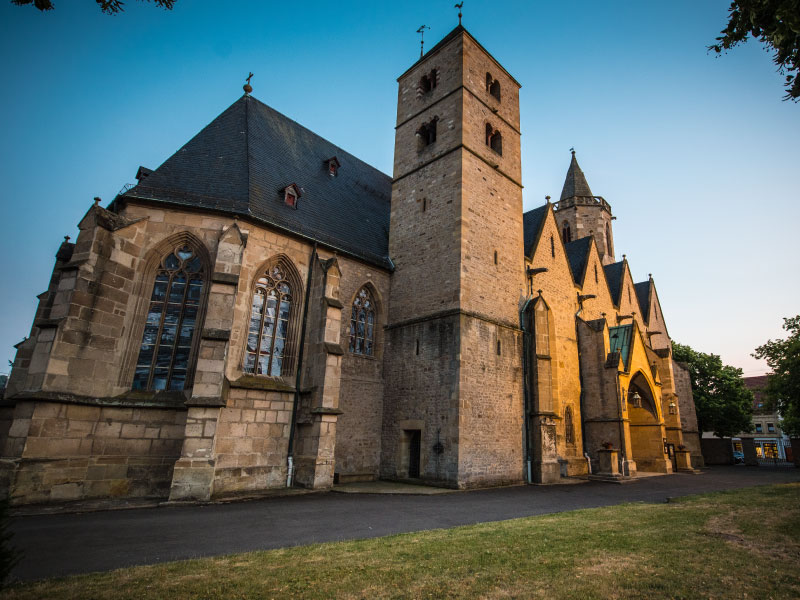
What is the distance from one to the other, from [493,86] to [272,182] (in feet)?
37.8

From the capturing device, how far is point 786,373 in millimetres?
23109

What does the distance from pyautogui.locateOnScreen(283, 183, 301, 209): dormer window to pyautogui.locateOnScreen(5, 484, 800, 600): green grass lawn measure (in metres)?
12.1

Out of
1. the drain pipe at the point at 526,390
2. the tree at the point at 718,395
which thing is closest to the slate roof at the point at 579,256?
the drain pipe at the point at 526,390

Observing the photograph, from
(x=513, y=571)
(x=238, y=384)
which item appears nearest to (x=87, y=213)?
(x=238, y=384)

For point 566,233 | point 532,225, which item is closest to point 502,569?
point 532,225

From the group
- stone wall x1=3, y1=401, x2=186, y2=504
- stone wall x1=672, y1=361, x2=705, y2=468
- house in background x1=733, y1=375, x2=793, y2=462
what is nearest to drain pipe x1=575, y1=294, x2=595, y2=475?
stone wall x1=672, y1=361, x2=705, y2=468

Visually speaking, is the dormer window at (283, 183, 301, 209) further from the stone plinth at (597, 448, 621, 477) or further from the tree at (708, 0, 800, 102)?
the stone plinth at (597, 448, 621, 477)

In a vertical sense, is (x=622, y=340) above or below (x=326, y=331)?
above

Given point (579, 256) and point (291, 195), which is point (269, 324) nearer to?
point (291, 195)

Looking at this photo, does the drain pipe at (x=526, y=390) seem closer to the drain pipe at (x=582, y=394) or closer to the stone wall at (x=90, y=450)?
the drain pipe at (x=582, y=394)

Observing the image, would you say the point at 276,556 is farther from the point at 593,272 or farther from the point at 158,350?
the point at 593,272

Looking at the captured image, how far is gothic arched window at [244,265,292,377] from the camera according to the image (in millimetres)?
13188

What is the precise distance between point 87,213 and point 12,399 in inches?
189

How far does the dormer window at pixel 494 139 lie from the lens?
19109 millimetres
